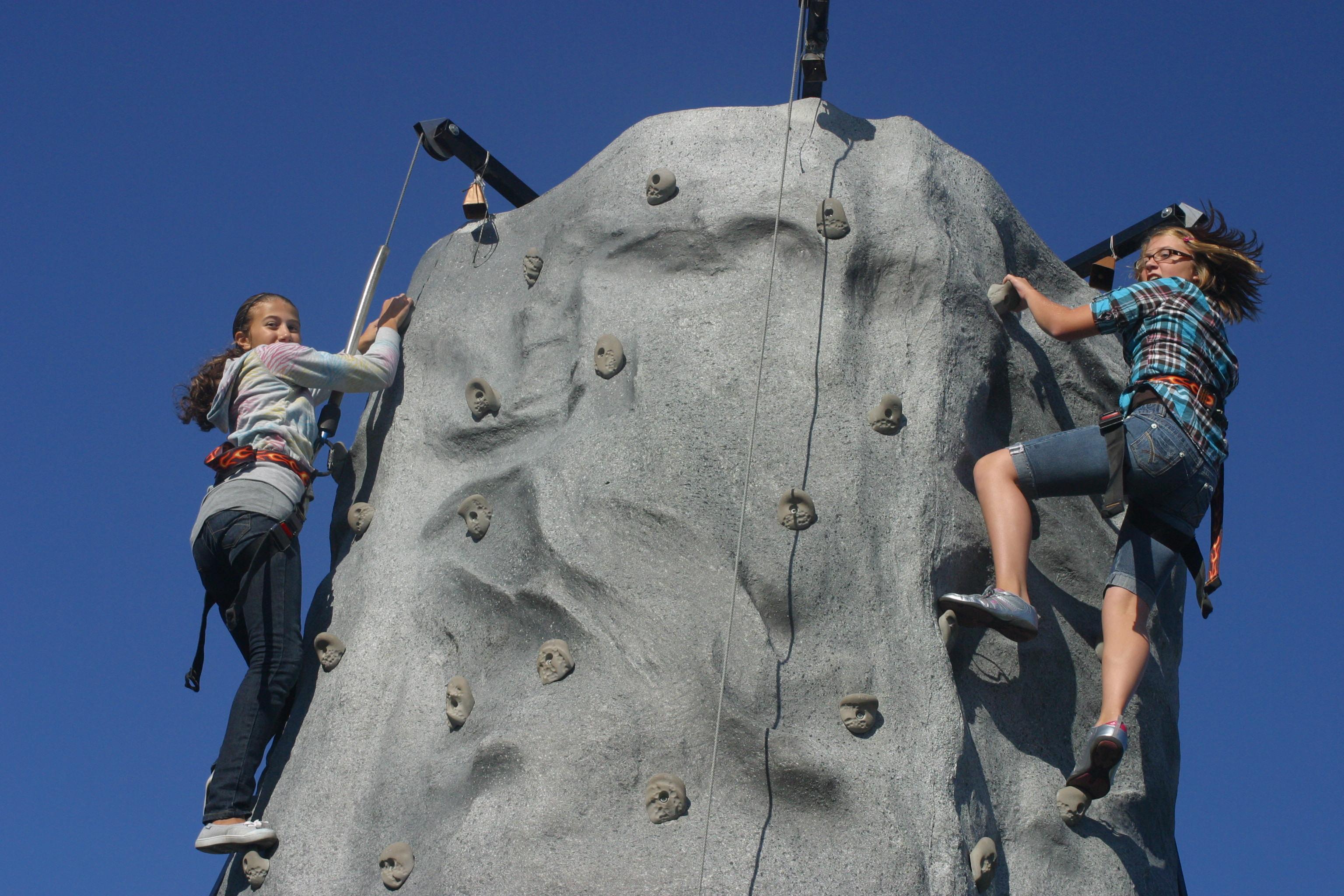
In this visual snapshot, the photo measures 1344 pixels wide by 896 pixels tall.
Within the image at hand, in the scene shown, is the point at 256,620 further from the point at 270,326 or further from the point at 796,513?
the point at 796,513

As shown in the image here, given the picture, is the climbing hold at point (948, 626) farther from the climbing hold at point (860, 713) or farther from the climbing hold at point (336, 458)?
the climbing hold at point (336, 458)

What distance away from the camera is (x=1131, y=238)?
7160 millimetres

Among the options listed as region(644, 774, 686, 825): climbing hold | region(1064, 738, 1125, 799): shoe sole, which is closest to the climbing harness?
region(1064, 738, 1125, 799): shoe sole

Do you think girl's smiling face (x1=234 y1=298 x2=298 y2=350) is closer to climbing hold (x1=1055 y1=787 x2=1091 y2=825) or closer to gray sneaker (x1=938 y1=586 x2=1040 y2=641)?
gray sneaker (x1=938 y1=586 x2=1040 y2=641)

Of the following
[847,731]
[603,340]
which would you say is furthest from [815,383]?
[847,731]

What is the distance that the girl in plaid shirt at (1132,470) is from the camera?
17.0ft

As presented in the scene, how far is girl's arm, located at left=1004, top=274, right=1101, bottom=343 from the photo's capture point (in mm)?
5574

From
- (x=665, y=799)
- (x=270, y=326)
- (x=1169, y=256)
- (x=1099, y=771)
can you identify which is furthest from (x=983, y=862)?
(x=270, y=326)

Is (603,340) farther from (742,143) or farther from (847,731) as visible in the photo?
(847,731)

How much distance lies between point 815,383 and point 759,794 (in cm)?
153

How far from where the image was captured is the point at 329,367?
598 centimetres

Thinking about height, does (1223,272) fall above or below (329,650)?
above

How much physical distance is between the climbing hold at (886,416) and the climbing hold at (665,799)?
150 centimetres

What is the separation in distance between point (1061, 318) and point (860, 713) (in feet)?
5.67
